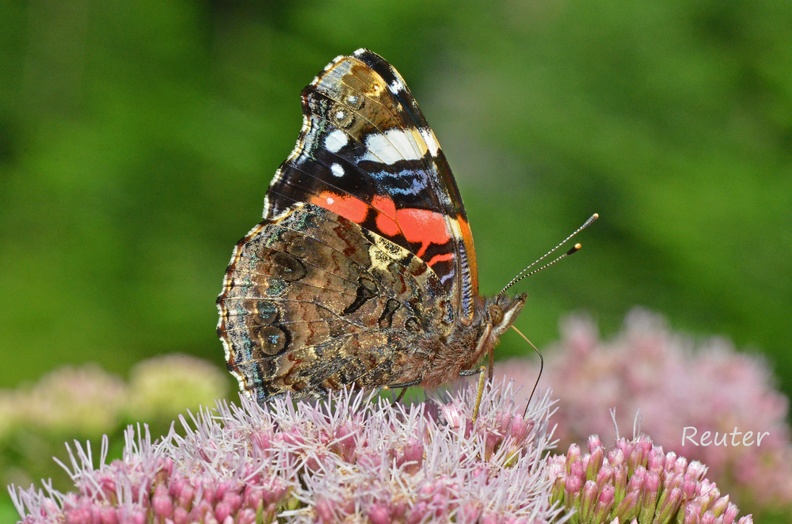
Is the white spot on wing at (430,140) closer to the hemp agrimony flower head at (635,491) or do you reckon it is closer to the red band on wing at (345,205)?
the red band on wing at (345,205)

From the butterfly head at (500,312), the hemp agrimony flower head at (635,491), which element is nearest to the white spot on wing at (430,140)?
the butterfly head at (500,312)

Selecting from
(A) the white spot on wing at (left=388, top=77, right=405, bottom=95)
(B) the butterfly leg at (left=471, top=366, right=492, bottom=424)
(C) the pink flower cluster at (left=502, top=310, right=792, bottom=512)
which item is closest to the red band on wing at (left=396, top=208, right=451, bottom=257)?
(A) the white spot on wing at (left=388, top=77, right=405, bottom=95)

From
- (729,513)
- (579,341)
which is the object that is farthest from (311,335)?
(579,341)

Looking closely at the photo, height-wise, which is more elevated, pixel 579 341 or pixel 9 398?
pixel 579 341

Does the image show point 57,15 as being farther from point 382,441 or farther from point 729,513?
point 729,513

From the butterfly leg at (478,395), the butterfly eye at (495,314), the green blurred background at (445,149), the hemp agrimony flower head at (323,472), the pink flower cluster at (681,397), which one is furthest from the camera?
the green blurred background at (445,149)

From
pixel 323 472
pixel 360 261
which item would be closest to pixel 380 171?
pixel 360 261

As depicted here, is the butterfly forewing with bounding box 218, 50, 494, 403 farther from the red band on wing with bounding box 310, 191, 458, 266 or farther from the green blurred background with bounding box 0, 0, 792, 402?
the green blurred background with bounding box 0, 0, 792, 402
